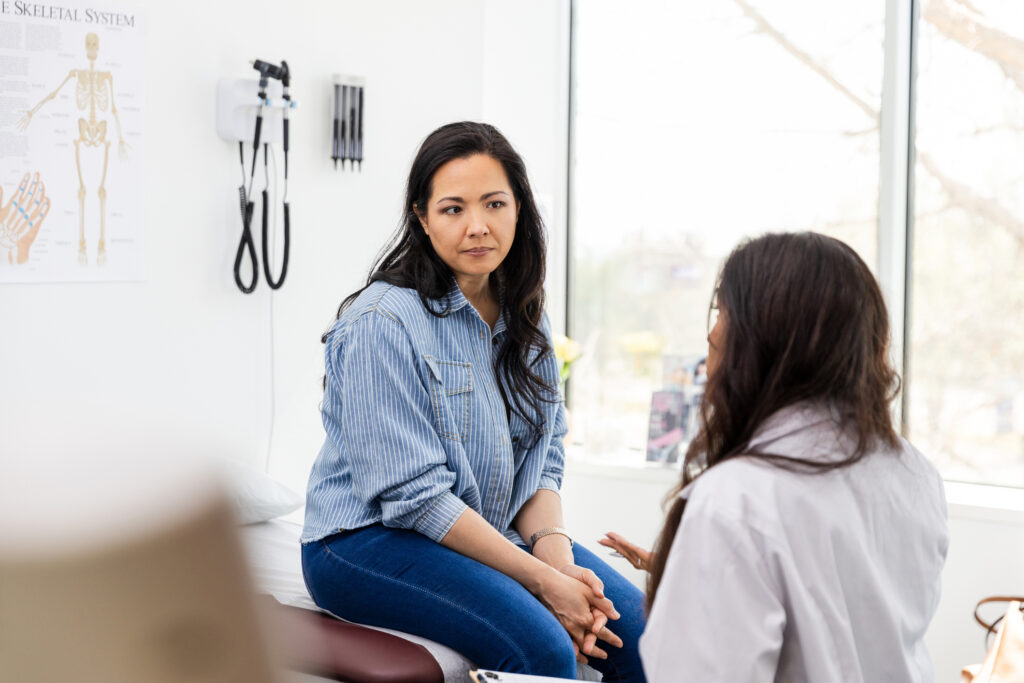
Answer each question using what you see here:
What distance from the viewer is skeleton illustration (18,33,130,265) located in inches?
90.9

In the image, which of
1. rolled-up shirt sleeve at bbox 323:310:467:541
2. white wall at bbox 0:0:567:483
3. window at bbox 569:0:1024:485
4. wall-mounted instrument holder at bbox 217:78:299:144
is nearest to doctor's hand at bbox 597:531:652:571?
rolled-up shirt sleeve at bbox 323:310:467:541

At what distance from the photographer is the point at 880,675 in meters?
1.07

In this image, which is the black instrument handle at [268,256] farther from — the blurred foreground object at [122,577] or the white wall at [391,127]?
the blurred foreground object at [122,577]

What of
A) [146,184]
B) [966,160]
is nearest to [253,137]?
[146,184]

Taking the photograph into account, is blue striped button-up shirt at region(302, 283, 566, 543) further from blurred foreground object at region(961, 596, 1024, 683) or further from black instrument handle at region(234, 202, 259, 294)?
blurred foreground object at region(961, 596, 1024, 683)

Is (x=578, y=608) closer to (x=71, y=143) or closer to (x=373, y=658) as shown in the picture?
(x=373, y=658)

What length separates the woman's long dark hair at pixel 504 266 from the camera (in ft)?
6.15

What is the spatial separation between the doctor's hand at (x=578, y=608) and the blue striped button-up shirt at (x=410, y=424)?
0.68ft

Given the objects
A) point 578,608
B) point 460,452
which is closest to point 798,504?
point 578,608

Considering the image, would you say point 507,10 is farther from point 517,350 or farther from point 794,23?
point 517,350

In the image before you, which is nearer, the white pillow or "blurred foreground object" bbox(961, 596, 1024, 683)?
"blurred foreground object" bbox(961, 596, 1024, 683)

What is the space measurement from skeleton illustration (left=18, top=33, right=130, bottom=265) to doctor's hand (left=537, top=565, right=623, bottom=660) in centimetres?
140

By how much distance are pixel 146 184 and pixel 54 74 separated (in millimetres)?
326

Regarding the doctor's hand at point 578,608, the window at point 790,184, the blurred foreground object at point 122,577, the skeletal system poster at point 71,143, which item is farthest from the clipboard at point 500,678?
the window at point 790,184
